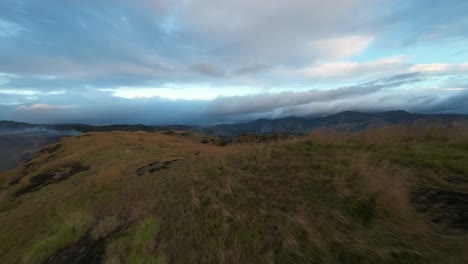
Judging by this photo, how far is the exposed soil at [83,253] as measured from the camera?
5076 mm

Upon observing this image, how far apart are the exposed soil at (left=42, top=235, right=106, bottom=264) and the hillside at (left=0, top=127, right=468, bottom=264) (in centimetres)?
3

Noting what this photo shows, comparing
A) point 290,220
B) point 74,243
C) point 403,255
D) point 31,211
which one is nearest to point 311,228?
point 290,220

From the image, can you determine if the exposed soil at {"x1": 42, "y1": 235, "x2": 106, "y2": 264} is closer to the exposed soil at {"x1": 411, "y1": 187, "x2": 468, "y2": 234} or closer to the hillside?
the hillside

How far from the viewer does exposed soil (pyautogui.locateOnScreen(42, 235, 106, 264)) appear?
200 inches

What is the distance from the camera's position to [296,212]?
15.5ft

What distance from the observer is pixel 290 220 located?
449 cm

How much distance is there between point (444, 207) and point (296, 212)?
241 centimetres

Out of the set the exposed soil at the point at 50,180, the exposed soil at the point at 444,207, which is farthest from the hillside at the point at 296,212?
the exposed soil at the point at 50,180

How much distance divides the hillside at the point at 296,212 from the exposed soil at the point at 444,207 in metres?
0.02

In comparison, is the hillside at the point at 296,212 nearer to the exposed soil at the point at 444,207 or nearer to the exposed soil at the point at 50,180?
the exposed soil at the point at 444,207

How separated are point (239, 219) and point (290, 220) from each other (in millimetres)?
1021

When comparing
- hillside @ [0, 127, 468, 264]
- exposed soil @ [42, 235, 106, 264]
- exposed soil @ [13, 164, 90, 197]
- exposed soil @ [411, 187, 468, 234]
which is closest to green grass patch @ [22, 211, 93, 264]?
hillside @ [0, 127, 468, 264]

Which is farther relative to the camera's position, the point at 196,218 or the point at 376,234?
the point at 196,218

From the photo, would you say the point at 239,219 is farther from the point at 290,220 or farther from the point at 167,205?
the point at 167,205
